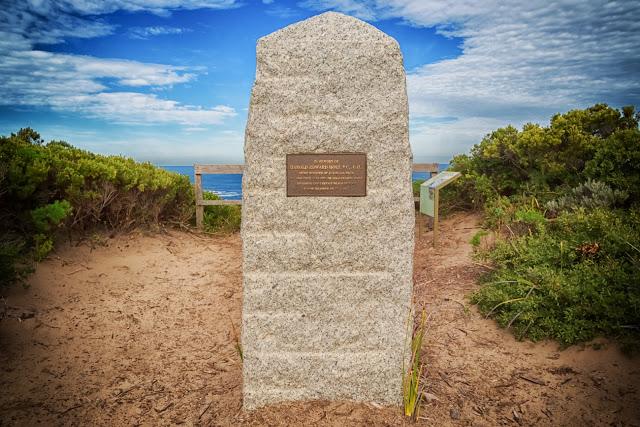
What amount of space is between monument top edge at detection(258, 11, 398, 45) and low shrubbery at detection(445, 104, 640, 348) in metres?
2.88

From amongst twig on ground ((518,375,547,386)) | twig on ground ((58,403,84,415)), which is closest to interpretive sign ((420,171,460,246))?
twig on ground ((518,375,547,386))

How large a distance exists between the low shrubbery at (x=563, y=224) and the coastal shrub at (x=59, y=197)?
5256 mm

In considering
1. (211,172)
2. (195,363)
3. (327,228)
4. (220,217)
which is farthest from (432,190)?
(195,363)

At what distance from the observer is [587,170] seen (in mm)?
6469

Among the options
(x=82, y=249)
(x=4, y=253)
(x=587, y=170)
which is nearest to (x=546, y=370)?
(x=587, y=170)

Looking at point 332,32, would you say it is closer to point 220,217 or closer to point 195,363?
point 195,363

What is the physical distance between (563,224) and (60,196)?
21.8ft

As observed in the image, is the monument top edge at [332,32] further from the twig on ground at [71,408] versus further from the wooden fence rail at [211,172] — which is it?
the wooden fence rail at [211,172]

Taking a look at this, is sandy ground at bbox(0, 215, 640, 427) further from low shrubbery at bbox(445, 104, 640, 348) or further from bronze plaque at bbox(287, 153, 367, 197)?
bronze plaque at bbox(287, 153, 367, 197)

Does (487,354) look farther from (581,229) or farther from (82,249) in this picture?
(82,249)

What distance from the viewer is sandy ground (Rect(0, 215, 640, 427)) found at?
3.28 m

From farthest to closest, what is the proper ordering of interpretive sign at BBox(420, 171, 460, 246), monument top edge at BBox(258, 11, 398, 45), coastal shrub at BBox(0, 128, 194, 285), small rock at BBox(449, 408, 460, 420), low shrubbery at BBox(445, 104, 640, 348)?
interpretive sign at BBox(420, 171, 460, 246), coastal shrub at BBox(0, 128, 194, 285), low shrubbery at BBox(445, 104, 640, 348), small rock at BBox(449, 408, 460, 420), monument top edge at BBox(258, 11, 398, 45)

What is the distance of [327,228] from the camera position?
3.07 metres

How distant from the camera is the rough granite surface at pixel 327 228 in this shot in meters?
2.95
